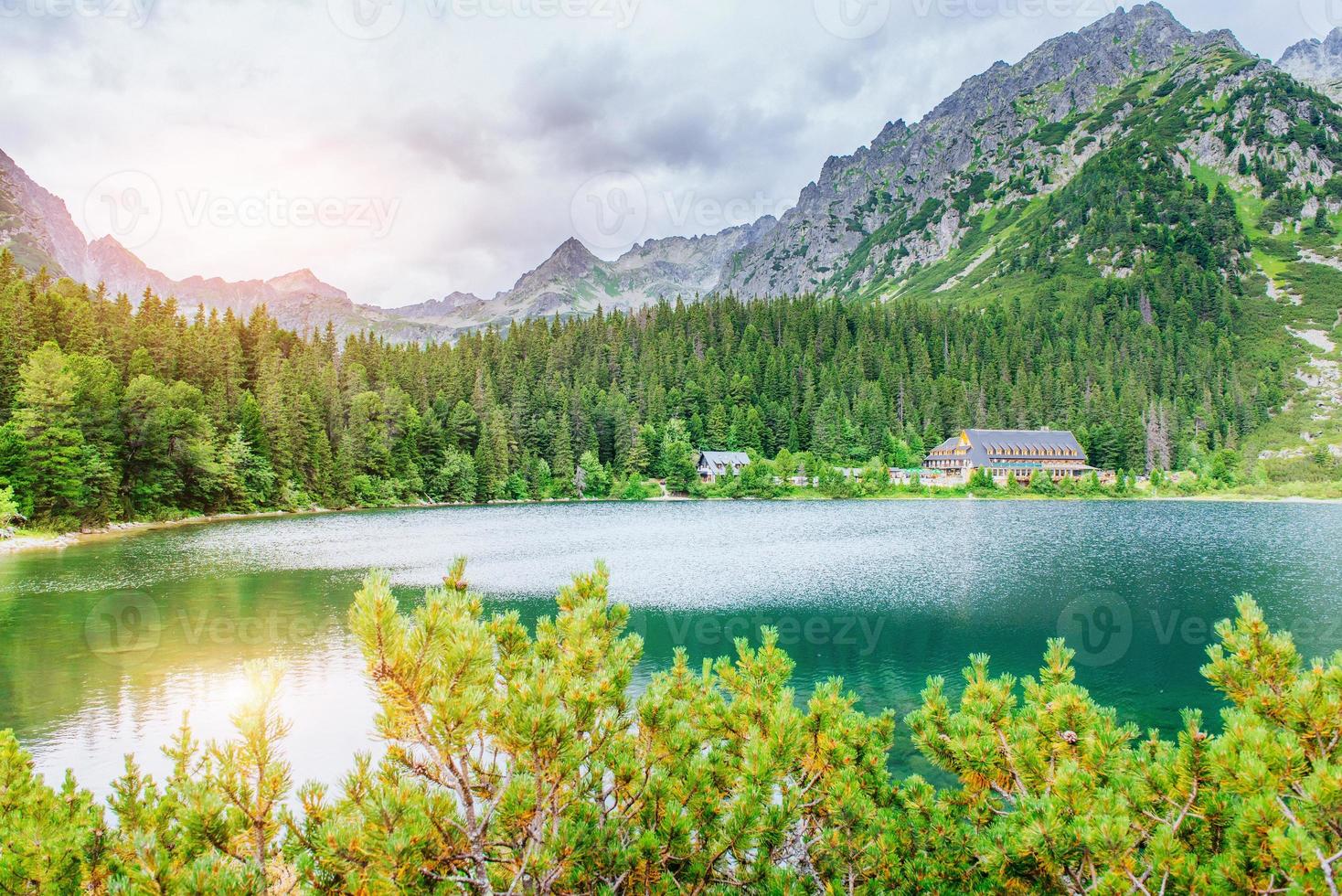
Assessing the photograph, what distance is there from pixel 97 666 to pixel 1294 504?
11032 centimetres

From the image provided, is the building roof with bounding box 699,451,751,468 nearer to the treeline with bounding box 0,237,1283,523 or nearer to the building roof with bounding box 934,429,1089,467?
the treeline with bounding box 0,237,1283,523

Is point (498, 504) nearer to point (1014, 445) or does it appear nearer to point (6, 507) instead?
point (6, 507)

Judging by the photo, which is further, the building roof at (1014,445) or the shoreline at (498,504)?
the building roof at (1014,445)

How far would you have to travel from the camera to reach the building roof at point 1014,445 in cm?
11219

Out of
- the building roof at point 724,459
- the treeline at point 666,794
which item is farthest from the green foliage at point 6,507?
the building roof at point 724,459

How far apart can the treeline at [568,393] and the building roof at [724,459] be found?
460 cm

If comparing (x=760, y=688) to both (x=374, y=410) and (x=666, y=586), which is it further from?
(x=374, y=410)

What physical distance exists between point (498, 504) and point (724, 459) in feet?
117

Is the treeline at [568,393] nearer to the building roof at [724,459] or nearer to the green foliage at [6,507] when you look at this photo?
the green foliage at [6,507]

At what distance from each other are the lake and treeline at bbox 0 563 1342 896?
0.83 metres

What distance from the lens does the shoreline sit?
1851 inches

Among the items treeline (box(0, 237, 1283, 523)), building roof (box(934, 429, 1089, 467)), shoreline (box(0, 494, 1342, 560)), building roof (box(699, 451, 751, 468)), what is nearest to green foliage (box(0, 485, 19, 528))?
shoreline (box(0, 494, 1342, 560))

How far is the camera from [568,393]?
11519 centimetres

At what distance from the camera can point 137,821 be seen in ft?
17.5
